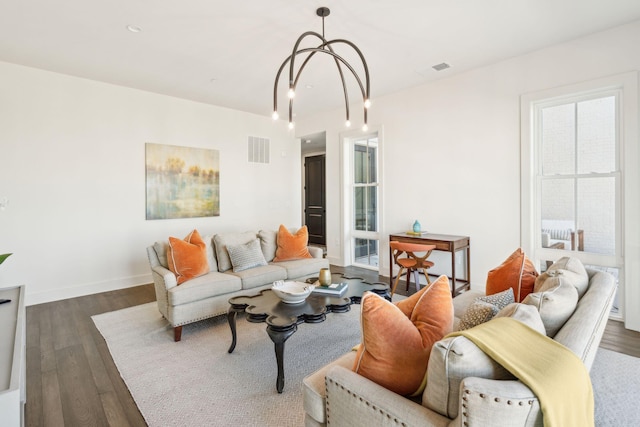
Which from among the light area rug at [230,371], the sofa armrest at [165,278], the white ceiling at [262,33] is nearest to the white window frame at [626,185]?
the white ceiling at [262,33]

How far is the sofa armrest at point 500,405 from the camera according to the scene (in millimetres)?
835

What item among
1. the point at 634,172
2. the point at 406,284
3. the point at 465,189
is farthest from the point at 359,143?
the point at 634,172

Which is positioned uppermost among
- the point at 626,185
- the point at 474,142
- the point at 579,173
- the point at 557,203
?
the point at 474,142

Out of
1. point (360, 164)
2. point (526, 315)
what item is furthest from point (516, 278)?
point (360, 164)

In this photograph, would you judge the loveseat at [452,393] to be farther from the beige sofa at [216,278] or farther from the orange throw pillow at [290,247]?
the orange throw pillow at [290,247]

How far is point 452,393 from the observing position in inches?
39.0

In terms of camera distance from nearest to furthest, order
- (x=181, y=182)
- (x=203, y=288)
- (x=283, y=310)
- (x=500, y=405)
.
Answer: (x=500, y=405) < (x=283, y=310) < (x=203, y=288) < (x=181, y=182)

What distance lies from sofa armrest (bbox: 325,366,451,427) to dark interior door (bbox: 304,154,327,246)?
6.88m

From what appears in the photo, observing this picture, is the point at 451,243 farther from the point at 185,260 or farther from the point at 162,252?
the point at 162,252

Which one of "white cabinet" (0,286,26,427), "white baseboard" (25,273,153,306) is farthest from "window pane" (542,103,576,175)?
"white baseboard" (25,273,153,306)

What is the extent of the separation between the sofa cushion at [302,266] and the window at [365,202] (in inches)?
61.6

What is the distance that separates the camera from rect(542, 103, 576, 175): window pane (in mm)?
3447

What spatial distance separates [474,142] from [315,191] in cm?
489

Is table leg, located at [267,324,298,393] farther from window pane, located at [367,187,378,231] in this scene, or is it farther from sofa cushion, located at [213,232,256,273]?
window pane, located at [367,187,378,231]
